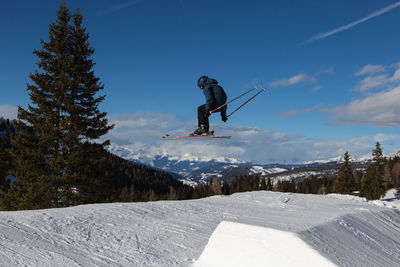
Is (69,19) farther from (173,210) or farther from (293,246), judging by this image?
(293,246)

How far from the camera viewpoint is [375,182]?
60.6 m

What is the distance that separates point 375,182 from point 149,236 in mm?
67068

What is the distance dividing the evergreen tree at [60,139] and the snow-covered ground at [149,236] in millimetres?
8756

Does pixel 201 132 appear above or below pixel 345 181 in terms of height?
above

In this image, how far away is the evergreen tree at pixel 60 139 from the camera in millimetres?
16859

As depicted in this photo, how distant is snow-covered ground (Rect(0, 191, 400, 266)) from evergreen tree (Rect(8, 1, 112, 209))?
8756 millimetres

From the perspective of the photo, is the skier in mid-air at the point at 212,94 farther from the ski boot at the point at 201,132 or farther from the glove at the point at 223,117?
the ski boot at the point at 201,132

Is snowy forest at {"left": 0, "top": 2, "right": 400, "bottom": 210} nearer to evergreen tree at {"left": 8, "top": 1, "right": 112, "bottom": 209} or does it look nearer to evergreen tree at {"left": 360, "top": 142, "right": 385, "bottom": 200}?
evergreen tree at {"left": 8, "top": 1, "right": 112, "bottom": 209}

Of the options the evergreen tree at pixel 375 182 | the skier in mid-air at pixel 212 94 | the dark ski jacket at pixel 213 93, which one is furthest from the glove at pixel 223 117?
the evergreen tree at pixel 375 182

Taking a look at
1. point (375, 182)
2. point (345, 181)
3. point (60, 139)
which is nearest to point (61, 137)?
point (60, 139)

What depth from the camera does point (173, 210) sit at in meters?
10.0

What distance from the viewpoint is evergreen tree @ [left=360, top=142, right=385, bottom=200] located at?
192ft

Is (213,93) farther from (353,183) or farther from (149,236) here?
(353,183)

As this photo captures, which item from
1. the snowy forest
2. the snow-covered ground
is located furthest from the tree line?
the snow-covered ground
